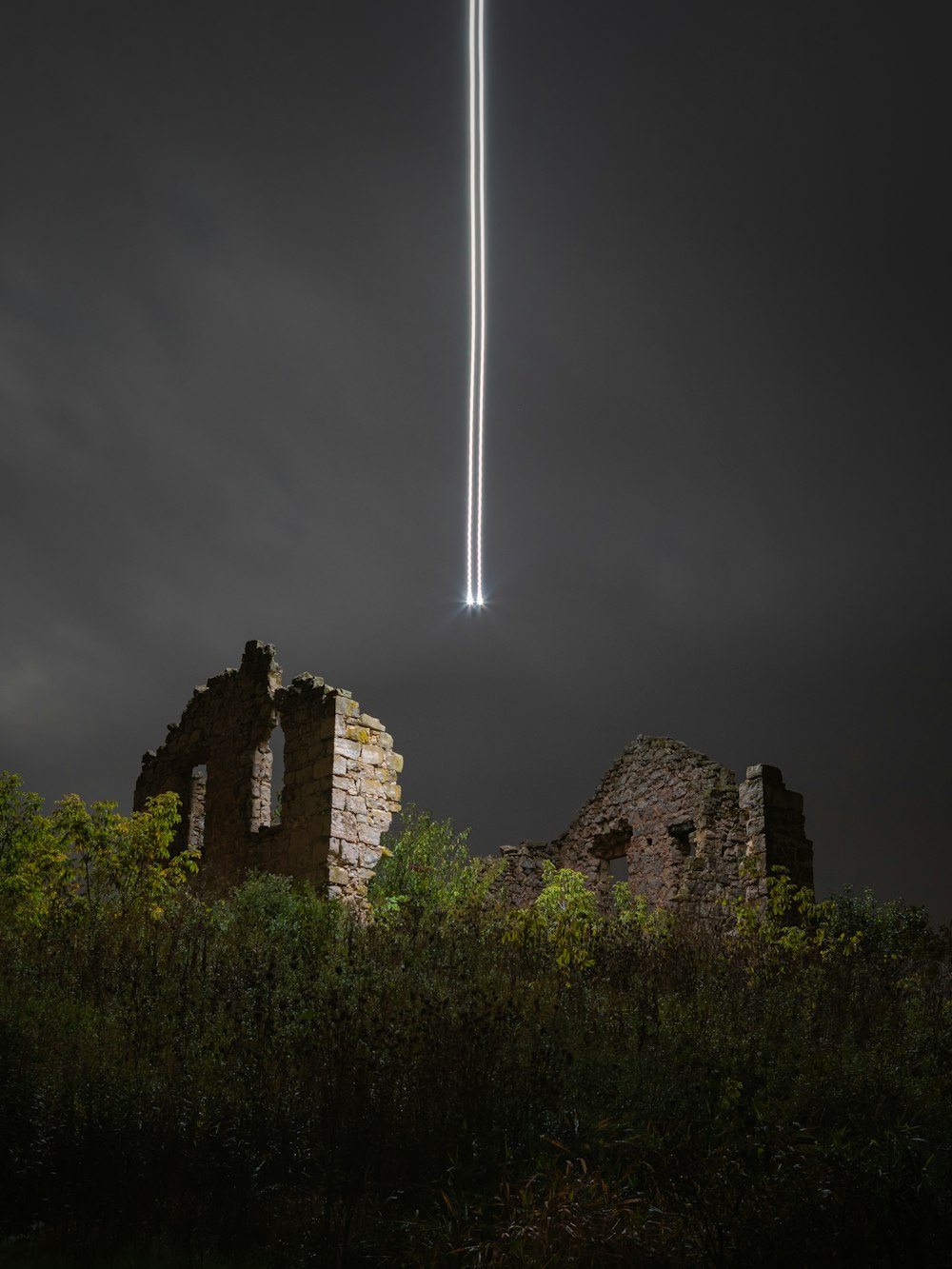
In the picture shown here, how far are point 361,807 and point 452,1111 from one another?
812 cm

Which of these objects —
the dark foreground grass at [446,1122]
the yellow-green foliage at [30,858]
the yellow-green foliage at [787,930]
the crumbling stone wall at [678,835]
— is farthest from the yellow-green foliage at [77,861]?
the crumbling stone wall at [678,835]

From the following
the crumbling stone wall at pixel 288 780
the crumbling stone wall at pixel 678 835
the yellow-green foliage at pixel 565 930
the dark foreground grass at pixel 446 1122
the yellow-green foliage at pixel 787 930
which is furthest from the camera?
the crumbling stone wall at pixel 678 835

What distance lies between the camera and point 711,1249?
4258mm

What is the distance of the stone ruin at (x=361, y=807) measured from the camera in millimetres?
13414

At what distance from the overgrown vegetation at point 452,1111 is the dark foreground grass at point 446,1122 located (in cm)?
2

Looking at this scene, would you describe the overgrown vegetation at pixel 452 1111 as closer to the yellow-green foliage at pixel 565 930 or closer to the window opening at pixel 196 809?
the yellow-green foliage at pixel 565 930

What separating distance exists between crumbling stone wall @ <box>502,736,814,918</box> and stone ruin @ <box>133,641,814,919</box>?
0.9 inches

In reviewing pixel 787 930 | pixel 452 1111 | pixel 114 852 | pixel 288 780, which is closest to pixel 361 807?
pixel 288 780

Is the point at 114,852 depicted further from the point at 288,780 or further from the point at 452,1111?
the point at 452,1111

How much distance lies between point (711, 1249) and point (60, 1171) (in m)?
3.07

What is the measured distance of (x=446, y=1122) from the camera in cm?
535

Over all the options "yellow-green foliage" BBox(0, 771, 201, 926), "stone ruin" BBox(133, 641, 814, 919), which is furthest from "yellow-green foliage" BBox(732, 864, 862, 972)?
"yellow-green foliage" BBox(0, 771, 201, 926)

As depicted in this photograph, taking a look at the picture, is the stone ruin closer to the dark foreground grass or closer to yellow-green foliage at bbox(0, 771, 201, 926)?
yellow-green foliage at bbox(0, 771, 201, 926)

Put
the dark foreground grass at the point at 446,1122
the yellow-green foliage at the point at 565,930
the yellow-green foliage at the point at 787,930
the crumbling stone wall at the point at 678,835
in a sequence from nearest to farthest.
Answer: the dark foreground grass at the point at 446,1122 → the yellow-green foliage at the point at 565,930 → the yellow-green foliage at the point at 787,930 → the crumbling stone wall at the point at 678,835
